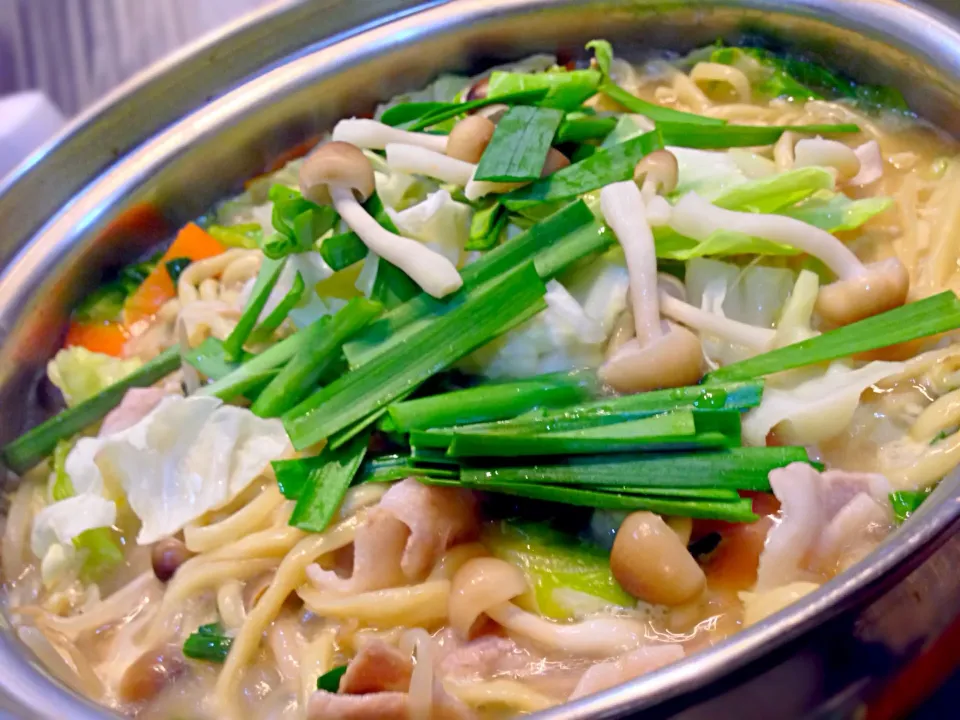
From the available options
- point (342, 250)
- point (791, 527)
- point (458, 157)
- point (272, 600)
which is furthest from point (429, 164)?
point (791, 527)

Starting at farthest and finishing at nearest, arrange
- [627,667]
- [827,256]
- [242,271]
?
[242,271]
[827,256]
[627,667]

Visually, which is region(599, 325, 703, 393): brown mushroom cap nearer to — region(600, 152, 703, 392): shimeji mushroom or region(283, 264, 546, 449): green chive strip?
region(600, 152, 703, 392): shimeji mushroom

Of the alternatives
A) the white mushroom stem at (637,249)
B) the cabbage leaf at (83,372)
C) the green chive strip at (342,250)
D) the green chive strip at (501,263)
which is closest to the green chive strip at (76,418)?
the cabbage leaf at (83,372)

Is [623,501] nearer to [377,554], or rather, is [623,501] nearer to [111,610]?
[377,554]

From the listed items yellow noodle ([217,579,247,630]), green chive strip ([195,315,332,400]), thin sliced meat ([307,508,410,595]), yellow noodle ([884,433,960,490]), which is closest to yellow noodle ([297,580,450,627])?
thin sliced meat ([307,508,410,595])

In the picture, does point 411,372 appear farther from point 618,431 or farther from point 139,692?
point 139,692

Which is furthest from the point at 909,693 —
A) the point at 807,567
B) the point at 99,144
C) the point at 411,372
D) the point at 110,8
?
the point at 110,8

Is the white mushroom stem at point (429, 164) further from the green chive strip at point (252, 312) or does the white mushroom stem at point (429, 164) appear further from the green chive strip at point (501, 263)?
the green chive strip at point (252, 312)

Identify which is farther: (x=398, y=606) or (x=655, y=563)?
(x=398, y=606)
